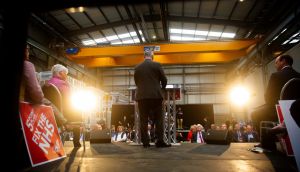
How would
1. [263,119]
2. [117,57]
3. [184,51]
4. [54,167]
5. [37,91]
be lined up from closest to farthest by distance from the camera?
[54,167], [37,91], [263,119], [184,51], [117,57]

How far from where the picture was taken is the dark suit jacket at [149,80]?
3.44m

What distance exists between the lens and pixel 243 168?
179 centimetres

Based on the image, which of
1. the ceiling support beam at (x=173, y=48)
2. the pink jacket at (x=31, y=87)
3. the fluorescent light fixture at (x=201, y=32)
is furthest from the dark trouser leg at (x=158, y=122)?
the fluorescent light fixture at (x=201, y=32)

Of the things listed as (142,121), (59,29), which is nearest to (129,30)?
(59,29)

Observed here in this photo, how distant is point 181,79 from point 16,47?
17026 mm

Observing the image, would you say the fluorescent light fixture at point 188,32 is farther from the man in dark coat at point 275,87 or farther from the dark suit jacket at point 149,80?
the man in dark coat at point 275,87

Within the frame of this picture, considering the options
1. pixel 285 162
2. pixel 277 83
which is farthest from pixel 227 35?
pixel 285 162

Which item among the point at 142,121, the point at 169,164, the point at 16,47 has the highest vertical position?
the point at 16,47

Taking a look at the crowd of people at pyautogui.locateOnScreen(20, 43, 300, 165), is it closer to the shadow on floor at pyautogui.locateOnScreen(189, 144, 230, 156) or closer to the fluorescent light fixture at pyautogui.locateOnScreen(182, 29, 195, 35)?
the shadow on floor at pyautogui.locateOnScreen(189, 144, 230, 156)

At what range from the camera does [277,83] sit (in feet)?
8.64

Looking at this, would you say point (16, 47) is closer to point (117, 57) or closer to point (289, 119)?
point (289, 119)

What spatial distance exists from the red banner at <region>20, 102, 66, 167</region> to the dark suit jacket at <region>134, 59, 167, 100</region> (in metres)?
1.60

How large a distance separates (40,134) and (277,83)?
102 inches

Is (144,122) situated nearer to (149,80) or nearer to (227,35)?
(149,80)
